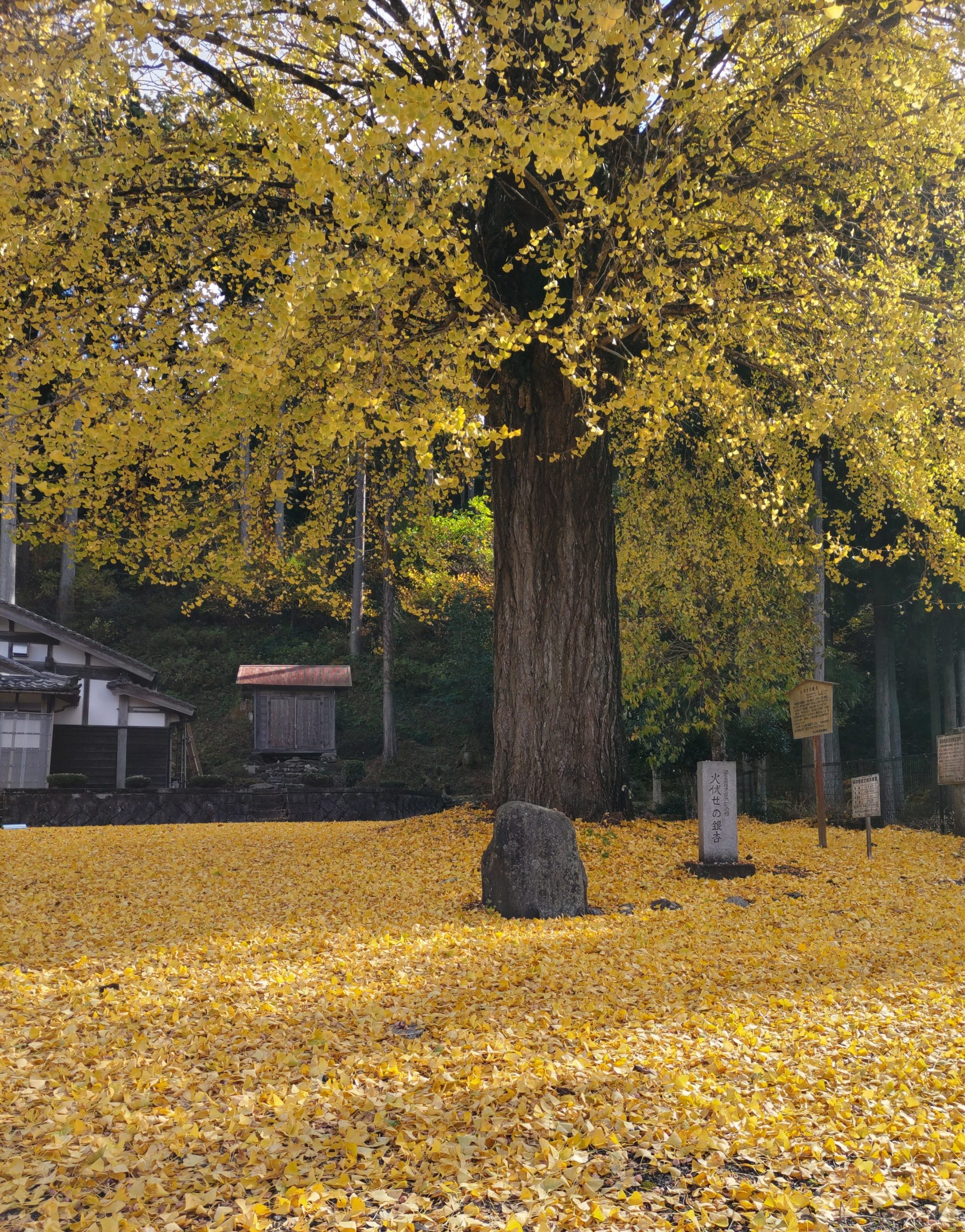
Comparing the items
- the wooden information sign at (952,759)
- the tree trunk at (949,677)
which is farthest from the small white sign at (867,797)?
the tree trunk at (949,677)

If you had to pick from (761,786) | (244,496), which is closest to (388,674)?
(761,786)

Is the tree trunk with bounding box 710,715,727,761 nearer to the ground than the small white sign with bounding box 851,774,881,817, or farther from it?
farther from it

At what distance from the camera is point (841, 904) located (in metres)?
7.92

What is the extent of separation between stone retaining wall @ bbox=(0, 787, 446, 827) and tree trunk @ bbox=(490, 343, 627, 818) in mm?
7739

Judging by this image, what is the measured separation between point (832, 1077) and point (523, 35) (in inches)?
337

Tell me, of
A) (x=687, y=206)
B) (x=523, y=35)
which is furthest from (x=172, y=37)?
(x=687, y=206)

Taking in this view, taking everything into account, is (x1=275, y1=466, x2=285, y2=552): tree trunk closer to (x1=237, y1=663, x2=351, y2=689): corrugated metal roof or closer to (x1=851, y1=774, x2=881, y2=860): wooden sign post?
(x1=237, y1=663, x2=351, y2=689): corrugated metal roof

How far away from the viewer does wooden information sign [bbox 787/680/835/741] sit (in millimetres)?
11070

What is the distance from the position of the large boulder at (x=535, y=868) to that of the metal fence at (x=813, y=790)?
885 cm

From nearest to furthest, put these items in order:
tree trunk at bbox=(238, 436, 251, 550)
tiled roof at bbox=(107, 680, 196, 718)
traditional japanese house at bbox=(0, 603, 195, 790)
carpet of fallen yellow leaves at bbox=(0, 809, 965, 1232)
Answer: carpet of fallen yellow leaves at bbox=(0, 809, 965, 1232) → tree trunk at bbox=(238, 436, 251, 550) → traditional japanese house at bbox=(0, 603, 195, 790) → tiled roof at bbox=(107, 680, 196, 718)

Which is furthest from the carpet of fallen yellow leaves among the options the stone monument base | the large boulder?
the stone monument base

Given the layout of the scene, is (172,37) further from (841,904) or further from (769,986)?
(841,904)

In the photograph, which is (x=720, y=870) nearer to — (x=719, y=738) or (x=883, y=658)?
(x=719, y=738)

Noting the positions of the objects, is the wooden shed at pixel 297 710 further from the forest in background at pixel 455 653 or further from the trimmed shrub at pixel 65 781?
the trimmed shrub at pixel 65 781
